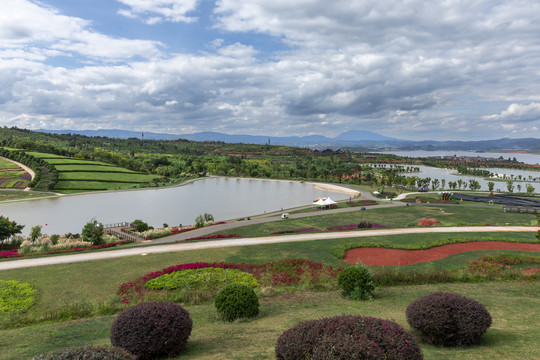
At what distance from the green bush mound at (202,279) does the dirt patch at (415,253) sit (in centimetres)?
719


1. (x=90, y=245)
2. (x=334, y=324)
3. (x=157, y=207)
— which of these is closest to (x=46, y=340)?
(x=334, y=324)

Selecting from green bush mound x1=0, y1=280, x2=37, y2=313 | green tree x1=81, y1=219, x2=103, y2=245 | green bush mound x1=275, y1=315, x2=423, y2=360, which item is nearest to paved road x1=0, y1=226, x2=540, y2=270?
A: green tree x1=81, y1=219, x2=103, y2=245

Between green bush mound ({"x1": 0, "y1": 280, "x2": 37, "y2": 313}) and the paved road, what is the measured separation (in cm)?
477

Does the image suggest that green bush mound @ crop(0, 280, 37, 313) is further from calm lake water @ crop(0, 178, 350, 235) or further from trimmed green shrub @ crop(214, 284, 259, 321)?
calm lake water @ crop(0, 178, 350, 235)

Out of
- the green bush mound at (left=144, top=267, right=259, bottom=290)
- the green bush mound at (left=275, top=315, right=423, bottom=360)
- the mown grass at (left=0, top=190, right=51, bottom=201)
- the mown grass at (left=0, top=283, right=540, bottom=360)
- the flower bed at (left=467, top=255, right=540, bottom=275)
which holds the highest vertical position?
the green bush mound at (left=275, top=315, right=423, bottom=360)

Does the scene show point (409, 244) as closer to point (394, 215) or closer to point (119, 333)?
point (394, 215)

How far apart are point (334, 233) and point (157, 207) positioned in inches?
1360

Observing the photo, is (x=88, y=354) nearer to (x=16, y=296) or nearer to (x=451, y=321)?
(x=451, y=321)

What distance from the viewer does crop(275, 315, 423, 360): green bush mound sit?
4820 millimetres

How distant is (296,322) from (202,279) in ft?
25.6

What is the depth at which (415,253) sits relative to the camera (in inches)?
859

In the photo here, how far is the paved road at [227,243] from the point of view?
2092 centimetres

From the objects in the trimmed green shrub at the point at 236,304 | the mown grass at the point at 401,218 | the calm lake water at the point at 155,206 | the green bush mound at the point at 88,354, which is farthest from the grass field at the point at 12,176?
the green bush mound at the point at 88,354

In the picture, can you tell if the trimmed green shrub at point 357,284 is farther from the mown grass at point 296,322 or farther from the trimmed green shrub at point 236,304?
the trimmed green shrub at point 236,304
